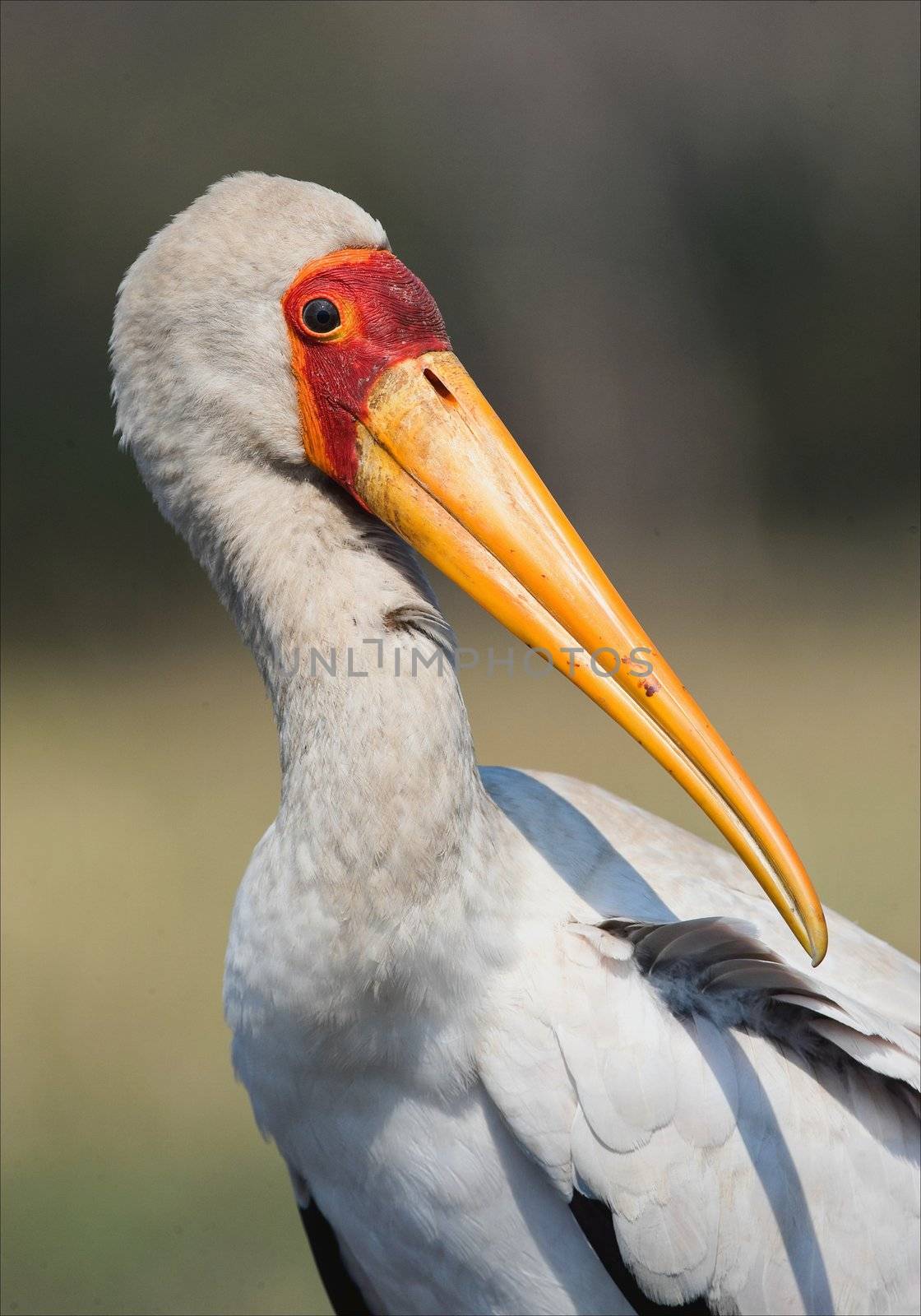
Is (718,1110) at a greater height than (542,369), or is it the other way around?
(542,369)

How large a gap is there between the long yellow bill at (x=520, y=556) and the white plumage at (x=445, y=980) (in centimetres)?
9

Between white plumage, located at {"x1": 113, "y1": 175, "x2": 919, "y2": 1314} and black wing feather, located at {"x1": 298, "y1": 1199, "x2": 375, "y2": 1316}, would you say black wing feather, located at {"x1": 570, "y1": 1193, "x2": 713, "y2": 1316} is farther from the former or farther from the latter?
black wing feather, located at {"x1": 298, "y1": 1199, "x2": 375, "y2": 1316}

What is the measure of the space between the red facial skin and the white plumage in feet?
0.09

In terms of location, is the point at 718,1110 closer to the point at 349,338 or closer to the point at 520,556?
the point at 520,556

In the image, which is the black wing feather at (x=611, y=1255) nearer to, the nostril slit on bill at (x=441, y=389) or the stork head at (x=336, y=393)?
the stork head at (x=336, y=393)

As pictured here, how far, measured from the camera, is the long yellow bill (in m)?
1.42

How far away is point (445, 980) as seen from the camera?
5.10 feet

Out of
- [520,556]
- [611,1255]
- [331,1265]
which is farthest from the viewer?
[331,1265]

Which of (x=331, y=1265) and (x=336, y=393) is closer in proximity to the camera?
(x=336, y=393)

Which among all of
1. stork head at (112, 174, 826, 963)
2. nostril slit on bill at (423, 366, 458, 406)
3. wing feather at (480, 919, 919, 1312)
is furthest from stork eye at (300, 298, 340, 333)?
wing feather at (480, 919, 919, 1312)

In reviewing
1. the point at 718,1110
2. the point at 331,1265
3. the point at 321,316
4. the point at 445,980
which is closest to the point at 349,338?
the point at 321,316

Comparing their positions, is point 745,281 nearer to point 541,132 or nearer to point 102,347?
point 541,132

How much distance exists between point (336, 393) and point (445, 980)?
0.70 meters

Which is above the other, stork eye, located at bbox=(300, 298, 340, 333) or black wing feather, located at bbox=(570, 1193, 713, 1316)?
stork eye, located at bbox=(300, 298, 340, 333)
